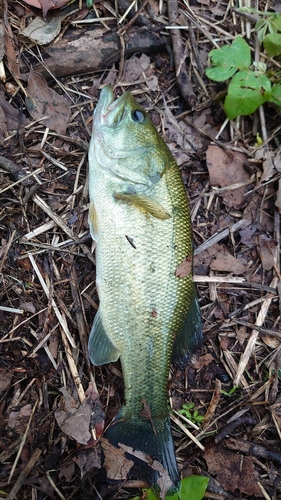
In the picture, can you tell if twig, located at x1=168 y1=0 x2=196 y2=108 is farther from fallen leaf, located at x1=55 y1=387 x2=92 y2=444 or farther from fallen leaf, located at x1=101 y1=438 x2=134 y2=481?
fallen leaf, located at x1=101 y1=438 x2=134 y2=481

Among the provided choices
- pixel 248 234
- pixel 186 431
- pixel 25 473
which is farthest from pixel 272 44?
pixel 25 473

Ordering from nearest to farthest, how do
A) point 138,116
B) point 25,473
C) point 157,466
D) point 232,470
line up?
point 25,473, point 157,466, point 138,116, point 232,470

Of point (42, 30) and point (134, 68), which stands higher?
point (42, 30)

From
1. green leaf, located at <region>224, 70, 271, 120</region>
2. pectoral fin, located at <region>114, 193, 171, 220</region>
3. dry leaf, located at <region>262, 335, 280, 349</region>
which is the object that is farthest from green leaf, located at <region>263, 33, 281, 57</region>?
dry leaf, located at <region>262, 335, 280, 349</region>

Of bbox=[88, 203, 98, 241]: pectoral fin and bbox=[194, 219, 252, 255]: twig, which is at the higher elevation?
bbox=[88, 203, 98, 241]: pectoral fin

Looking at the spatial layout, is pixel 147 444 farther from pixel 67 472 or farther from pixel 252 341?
pixel 252 341

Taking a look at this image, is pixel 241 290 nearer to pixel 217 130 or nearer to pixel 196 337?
pixel 196 337
